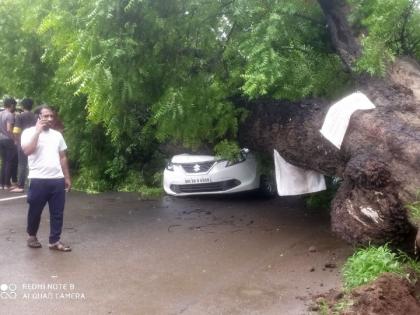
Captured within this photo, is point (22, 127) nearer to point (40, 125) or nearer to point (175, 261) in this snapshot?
point (40, 125)

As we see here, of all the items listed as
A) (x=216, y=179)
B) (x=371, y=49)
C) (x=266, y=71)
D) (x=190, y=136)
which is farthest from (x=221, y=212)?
(x=371, y=49)

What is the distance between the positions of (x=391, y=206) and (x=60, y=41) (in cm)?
442

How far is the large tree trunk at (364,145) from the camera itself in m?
4.86

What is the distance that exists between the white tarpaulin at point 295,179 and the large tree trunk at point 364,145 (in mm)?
301

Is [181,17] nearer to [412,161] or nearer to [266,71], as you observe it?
[266,71]

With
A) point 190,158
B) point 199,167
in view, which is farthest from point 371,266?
point 190,158

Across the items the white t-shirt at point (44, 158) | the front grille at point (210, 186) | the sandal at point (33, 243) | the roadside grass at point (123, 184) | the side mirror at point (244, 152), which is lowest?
the roadside grass at point (123, 184)

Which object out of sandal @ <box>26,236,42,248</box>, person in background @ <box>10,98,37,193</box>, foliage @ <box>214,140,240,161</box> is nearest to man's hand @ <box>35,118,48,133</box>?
sandal @ <box>26,236,42,248</box>

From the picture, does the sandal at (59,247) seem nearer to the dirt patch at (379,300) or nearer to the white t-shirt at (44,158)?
the white t-shirt at (44,158)

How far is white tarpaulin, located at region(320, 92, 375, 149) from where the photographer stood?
18.8 feet

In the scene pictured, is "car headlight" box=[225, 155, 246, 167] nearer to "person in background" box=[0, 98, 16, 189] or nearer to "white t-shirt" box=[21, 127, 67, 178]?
"white t-shirt" box=[21, 127, 67, 178]

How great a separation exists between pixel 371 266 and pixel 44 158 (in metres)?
3.79

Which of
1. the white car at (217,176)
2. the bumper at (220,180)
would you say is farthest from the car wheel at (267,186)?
the bumper at (220,180)

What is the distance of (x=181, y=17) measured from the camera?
22.0 ft
